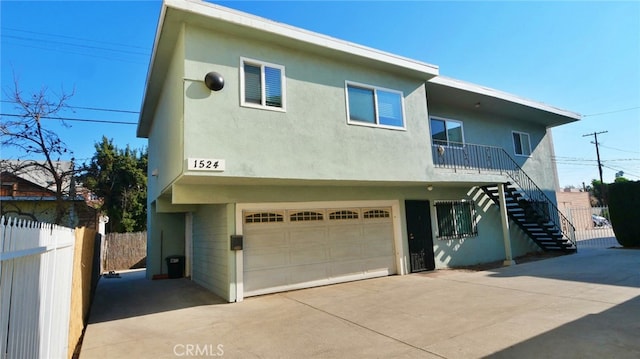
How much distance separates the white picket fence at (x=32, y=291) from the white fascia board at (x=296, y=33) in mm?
4781

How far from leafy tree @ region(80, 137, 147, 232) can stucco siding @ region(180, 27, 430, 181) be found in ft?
66.8

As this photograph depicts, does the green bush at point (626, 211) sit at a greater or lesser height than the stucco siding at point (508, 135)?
lesser

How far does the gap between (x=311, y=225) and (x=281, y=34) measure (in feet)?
16.7

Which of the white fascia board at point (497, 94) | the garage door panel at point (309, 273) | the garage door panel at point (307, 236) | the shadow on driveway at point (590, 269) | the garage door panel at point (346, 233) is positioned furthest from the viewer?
the white fascia board at point (497, 94)

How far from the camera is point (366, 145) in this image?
8.88 meters

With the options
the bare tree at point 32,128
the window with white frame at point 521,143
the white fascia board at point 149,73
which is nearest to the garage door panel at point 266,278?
the white fascia board at point 149,73

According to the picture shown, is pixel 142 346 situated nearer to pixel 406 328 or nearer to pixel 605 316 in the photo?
pixel 406 328

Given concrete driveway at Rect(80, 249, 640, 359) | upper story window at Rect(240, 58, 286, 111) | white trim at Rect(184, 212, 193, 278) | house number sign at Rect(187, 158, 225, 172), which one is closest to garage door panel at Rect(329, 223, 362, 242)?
concrete driveway at Rect(80, 249, 640, 359)

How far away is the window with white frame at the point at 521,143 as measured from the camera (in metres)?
15.2

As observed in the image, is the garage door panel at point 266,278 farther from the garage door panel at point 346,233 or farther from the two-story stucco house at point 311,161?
the garage door panel at point 346,233

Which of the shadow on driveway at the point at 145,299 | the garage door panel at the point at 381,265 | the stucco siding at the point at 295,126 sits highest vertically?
the stucco siding at the point at 295,126

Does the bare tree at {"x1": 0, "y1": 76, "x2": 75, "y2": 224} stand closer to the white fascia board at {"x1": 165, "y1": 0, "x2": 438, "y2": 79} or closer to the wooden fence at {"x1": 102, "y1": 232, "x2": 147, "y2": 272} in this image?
the wooden fence at {"x1": 102, "y1": 232, "x2": 147, "y2": 272}

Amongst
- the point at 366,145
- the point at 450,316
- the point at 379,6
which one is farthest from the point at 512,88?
the point at 450,316

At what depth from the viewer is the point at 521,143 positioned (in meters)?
15.4
